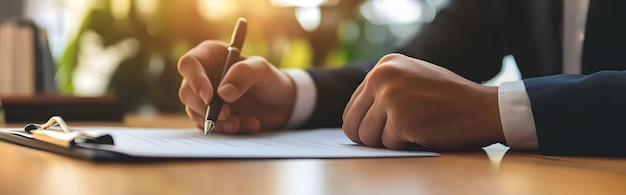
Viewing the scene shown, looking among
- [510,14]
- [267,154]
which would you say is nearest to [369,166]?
[267,154]

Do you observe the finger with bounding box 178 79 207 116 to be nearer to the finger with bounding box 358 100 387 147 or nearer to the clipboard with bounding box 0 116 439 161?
the clipboard with bounding box 0 116 439 161

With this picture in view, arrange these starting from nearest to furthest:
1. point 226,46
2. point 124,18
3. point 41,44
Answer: point 226,46
point 41,44
point 124,18

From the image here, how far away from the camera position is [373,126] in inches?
25.3

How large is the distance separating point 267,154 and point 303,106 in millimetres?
441

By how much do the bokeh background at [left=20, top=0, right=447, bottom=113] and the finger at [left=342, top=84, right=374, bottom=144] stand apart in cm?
109

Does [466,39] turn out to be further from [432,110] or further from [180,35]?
[180,35]

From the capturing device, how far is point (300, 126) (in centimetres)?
98

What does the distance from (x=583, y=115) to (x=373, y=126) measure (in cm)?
17

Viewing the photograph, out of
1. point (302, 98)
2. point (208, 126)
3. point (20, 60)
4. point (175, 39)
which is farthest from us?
point (175, 39)

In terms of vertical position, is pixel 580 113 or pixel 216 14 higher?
pixel 216 14

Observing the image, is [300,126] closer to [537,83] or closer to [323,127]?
[323,127]

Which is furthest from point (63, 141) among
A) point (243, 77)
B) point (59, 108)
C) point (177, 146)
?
point (59, 108)

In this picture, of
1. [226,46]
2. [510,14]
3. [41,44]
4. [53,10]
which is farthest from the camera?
[53,10]

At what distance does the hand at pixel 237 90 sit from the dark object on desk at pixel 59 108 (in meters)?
0.41
